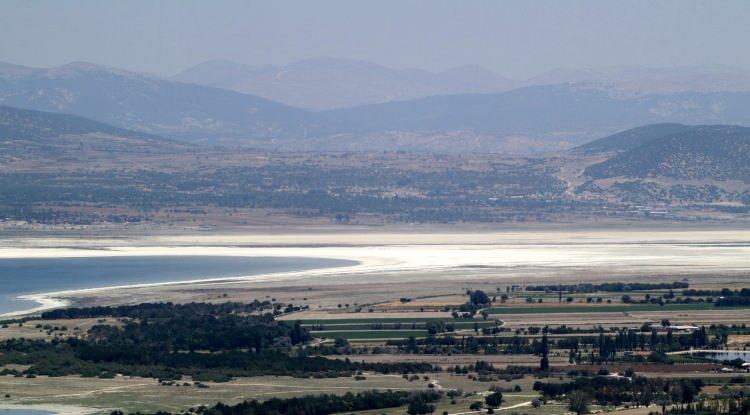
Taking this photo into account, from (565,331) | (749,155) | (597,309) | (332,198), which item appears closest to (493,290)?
(597,309)

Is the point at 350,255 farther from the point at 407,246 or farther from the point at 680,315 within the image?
the point at 680,315

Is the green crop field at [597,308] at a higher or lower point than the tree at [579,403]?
higher

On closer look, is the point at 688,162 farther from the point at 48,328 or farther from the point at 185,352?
the point at 185,352

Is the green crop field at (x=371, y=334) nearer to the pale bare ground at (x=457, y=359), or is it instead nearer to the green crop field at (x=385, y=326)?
the green crop field at (x=385, y=326)

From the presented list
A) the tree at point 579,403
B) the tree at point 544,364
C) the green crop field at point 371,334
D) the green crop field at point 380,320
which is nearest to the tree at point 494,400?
the tree at point 579,403

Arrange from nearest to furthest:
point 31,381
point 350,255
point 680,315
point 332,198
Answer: point 31,381 < point 680,315 < point 350,255 < point 332,198

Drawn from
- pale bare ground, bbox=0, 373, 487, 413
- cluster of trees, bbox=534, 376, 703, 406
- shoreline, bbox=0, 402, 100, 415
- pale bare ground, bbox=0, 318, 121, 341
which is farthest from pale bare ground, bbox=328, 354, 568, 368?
shoreline, bbox=0, 402, 100, 415

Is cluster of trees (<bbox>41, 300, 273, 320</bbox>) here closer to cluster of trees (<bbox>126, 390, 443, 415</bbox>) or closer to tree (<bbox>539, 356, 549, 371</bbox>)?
tree (<bbox>539, 356, 549, 371</bbox>)
